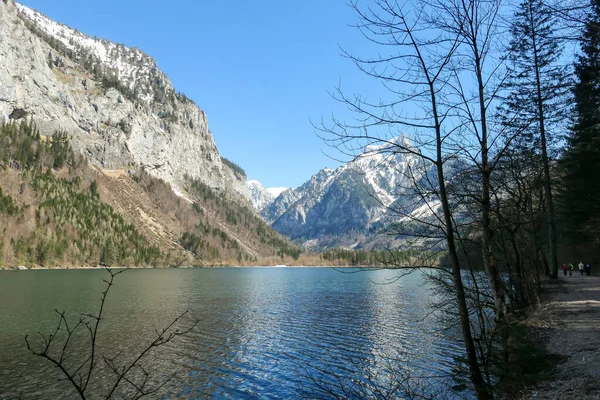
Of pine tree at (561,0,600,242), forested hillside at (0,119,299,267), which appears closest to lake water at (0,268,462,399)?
pine tree at (561,0,600,242)

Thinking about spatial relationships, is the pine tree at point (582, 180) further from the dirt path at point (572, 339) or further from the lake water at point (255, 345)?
the lake water at point (255, 345)

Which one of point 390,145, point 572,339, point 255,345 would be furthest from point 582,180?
point 390,145

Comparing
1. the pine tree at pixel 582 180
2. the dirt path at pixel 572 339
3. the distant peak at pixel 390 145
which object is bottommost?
the dirt path at pixel 572 339

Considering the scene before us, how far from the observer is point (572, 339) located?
44.3 ft

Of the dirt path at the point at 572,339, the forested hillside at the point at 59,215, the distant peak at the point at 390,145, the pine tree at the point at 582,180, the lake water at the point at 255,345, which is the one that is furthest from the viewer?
the forested hillside at the point at 59,215

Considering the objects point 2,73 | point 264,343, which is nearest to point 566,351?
point 264,343

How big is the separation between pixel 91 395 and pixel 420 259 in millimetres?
16399

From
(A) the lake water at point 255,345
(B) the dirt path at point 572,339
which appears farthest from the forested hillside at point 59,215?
(B) the dirt path at point 572,339

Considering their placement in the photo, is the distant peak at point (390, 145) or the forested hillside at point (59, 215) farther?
the forested hillside at point (59, 215)

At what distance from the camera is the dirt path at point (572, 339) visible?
9.39m

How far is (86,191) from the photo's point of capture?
179 m

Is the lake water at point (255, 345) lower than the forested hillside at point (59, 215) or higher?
lower

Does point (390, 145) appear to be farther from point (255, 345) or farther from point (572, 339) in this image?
point (255, 345)

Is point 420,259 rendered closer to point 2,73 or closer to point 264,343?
point 264,343
